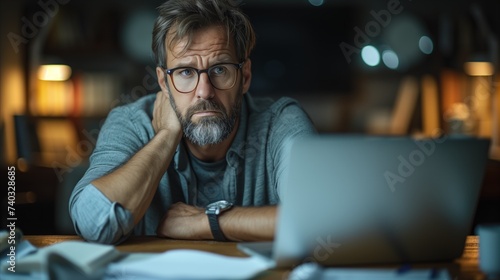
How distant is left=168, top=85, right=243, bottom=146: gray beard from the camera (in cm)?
205

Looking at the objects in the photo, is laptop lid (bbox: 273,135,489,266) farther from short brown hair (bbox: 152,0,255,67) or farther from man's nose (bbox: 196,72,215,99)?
short brown hair (bbox: 152,0,255,67)

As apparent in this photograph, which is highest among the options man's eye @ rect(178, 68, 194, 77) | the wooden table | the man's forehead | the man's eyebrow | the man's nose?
the man's forehead

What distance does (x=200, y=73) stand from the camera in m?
2.07

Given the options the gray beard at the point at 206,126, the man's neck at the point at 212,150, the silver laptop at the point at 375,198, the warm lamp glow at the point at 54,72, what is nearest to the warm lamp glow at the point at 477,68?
the warm lamp glow at the point at 54,72

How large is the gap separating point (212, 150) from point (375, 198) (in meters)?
0.92

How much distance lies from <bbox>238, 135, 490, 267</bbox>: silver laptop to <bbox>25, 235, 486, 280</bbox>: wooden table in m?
0.05

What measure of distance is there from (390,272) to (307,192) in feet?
0.70

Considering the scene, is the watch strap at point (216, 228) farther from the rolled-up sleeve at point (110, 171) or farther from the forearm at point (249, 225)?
the rolled-up sleeve at point (110, 171)

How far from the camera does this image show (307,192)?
1.31m

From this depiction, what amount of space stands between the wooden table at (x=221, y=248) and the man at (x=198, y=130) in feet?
0.32

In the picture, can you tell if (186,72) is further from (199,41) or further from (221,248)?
(221,248)

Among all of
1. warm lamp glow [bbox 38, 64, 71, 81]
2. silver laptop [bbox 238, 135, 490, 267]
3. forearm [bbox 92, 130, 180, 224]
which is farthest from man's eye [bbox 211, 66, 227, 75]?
warm lamp glow [bbox 38, 64, 71, 81]

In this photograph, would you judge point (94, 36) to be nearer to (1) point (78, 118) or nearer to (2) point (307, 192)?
(1) point (78, 118)

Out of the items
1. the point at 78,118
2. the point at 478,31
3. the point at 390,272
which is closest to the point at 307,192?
the point at 390,272
